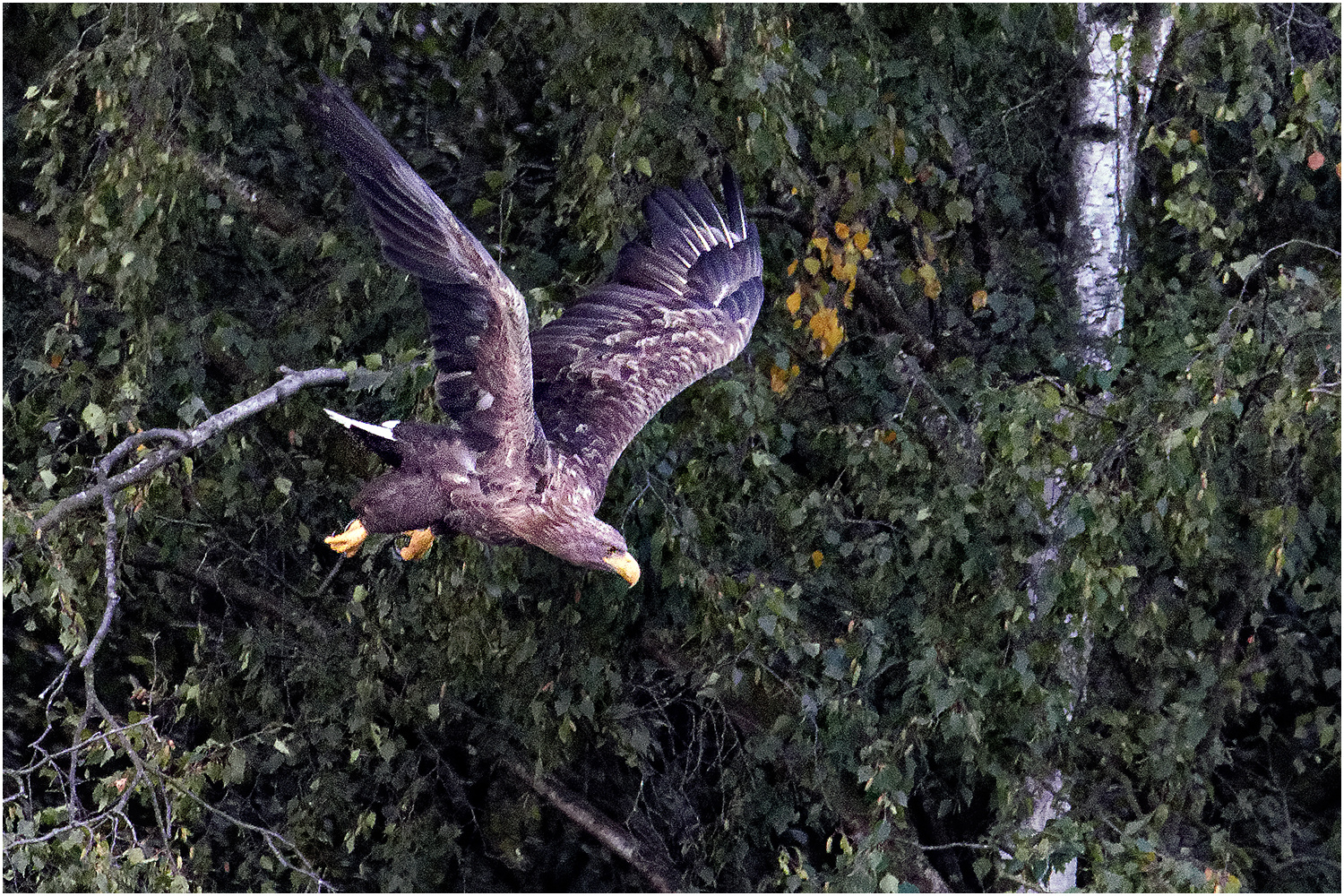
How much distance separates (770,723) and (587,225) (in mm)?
1626

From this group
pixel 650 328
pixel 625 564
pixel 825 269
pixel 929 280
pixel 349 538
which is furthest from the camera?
pixel 929 280

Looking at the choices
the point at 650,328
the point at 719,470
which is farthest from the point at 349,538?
the point at 719,470

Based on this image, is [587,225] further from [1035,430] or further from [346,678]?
[346,678]

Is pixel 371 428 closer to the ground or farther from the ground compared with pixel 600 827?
farther from the ground

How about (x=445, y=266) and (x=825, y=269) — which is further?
(x=825, y=269)

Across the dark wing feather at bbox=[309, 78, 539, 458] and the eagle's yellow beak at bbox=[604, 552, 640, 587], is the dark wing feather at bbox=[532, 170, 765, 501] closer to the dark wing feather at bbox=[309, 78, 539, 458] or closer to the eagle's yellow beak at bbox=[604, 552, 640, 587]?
the eagle's yellow beak at bbox=[604, 552, 640, 587]

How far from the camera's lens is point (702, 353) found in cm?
415

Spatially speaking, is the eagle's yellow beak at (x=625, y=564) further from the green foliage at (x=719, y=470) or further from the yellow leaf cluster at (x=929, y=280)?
the yellow leaf cluster at (x=929, y=280)

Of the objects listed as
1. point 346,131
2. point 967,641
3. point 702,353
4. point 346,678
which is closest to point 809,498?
point 967,641

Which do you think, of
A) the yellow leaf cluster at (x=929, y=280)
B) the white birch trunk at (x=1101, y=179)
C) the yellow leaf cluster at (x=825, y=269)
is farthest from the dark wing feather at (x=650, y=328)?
the white birch trunk at (x=1101, y=179)

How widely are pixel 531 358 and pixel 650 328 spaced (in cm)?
59

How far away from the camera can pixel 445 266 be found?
336 cm

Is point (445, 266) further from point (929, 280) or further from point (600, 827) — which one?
point (600, 827)

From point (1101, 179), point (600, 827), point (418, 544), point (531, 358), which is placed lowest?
point (600, 827)
